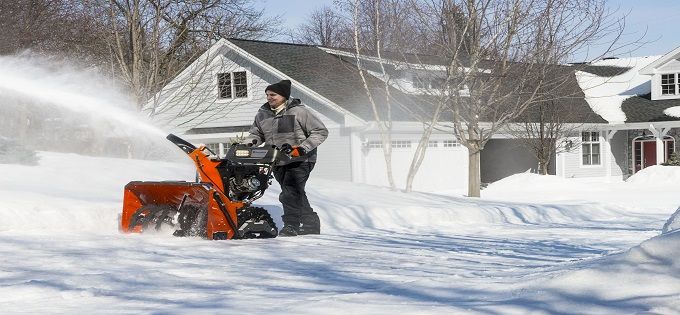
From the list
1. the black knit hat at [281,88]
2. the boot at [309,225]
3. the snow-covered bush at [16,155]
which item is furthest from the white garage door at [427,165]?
the black knit hat at [281,88]

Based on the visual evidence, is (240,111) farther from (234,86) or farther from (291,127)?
(291,127)

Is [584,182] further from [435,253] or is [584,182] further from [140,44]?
[435,253]

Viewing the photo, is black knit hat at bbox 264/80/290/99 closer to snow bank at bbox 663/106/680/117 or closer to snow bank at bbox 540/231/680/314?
snow bank at bbox 540/231/680/314

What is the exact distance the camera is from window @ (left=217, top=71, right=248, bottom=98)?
3281 centimetres

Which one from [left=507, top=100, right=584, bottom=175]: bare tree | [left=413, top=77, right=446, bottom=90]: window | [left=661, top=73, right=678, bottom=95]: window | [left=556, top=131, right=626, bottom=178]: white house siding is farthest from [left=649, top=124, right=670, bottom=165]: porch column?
[left=413, top=77, right=446, bottom=90]: window

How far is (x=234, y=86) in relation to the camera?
3316cm

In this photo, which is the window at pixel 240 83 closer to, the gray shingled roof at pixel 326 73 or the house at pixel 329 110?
the house at pixel 329 110

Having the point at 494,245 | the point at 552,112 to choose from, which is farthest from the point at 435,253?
the point at 552,112

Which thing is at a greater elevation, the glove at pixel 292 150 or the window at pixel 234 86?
A: the window at pixel 234 86

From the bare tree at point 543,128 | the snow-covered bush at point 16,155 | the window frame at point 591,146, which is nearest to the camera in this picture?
the snow-covered bush at point 16,155

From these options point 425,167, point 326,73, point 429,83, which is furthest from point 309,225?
point 425,167

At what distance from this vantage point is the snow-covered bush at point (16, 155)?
15.4 meters

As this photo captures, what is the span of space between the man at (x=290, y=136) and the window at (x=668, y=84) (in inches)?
1324

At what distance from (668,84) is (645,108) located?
148 centimetres
